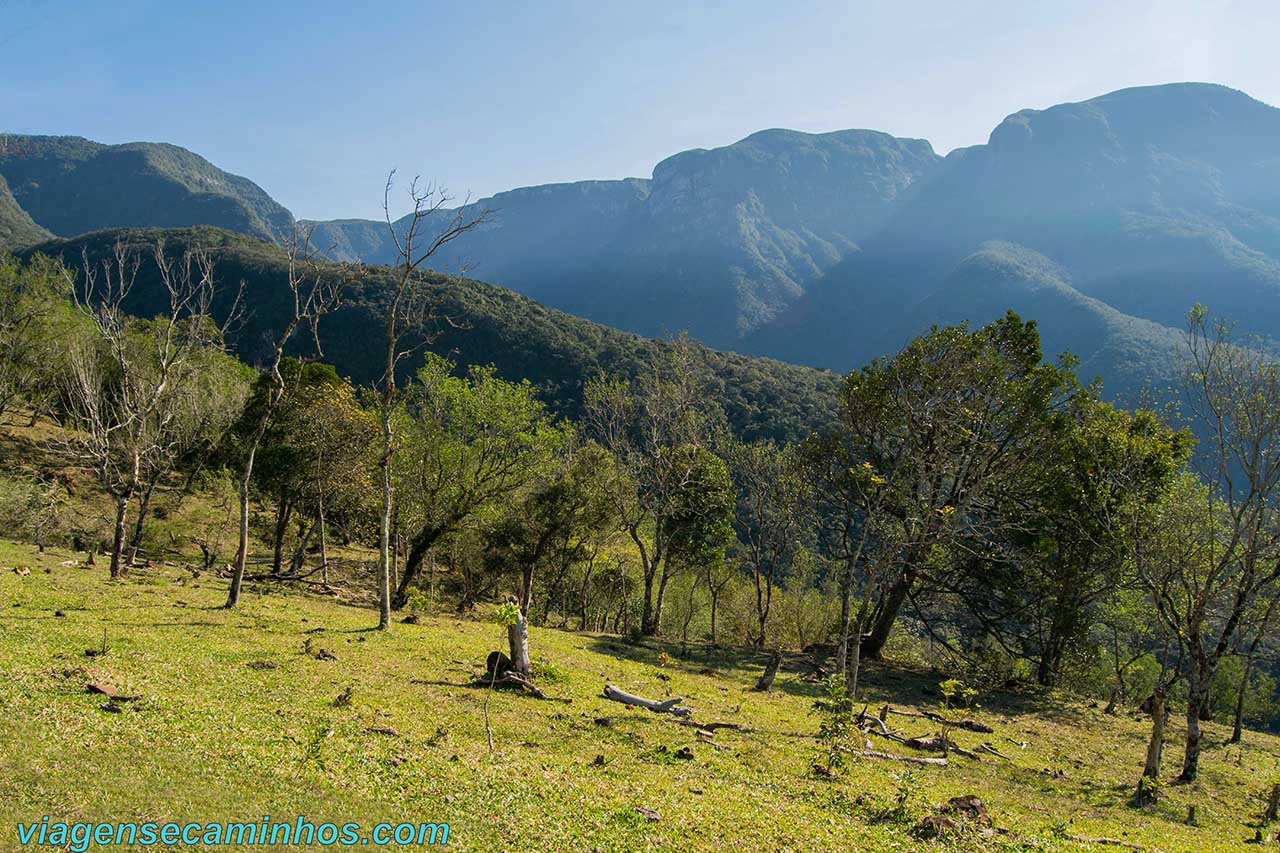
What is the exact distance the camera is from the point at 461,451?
33.2m

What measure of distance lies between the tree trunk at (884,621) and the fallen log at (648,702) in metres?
16.6

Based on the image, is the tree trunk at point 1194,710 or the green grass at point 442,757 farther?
the tree trunk at point 1194,710

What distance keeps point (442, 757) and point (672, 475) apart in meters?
26.9

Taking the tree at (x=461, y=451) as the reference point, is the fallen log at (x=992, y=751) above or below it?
below

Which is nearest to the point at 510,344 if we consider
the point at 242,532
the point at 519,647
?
the point at 242,532

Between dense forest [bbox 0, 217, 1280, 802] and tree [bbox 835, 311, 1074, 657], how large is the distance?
0.54 ft

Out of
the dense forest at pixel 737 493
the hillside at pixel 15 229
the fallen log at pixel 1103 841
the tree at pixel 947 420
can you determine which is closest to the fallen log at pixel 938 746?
the dense forest at pixel 737 493

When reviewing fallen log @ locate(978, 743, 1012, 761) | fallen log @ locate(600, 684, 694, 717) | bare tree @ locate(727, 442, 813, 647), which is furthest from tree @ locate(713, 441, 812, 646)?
fallen log @ locate(600, 684, 694, 717)

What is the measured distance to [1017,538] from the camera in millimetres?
29609

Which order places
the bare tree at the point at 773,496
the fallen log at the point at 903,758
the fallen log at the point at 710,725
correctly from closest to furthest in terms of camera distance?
the fallen log at the point at 903,758
the fallen log at the point at 710,725
the bare tree at the point at 773,496

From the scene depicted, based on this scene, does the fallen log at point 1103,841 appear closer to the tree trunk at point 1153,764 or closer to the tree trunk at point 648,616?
the tree trunk at point 1153,764

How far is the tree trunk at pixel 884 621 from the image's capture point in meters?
30.3

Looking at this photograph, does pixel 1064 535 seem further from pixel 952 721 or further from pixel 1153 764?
pixel 1153 764

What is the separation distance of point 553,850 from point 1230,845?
12261mm
